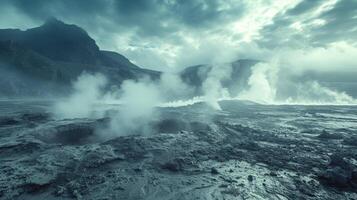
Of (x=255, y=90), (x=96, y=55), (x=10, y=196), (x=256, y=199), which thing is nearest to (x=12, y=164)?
(x=10, y=196)

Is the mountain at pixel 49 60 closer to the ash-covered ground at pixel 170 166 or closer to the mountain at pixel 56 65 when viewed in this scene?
the mountain at pixel 56 65

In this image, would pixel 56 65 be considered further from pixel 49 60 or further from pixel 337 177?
pixel 337 177

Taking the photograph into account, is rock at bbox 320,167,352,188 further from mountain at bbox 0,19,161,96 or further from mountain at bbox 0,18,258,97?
mountain at bbox 0,19,161,96

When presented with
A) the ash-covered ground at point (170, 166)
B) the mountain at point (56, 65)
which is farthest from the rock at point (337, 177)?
the mountain at point (56, 65)

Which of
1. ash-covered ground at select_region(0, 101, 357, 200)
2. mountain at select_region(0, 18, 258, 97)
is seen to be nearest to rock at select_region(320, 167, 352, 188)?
ash-covered ground at select_region(0, 101, 357, 200)

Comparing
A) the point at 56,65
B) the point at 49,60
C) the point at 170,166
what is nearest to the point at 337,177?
the point at 170,166
